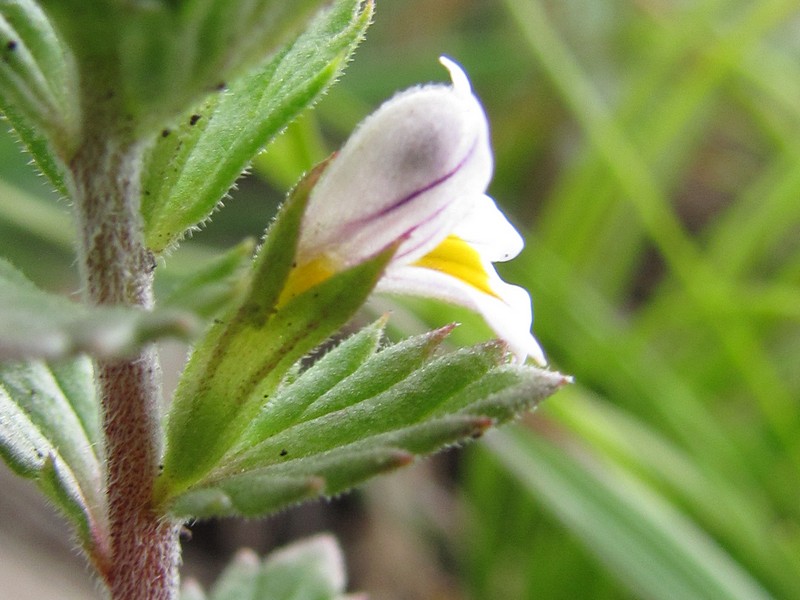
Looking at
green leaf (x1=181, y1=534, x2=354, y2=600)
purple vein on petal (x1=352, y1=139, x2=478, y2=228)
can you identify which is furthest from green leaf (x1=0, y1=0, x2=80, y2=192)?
green leaf (x1=181, y1=534, x2=354, y2=600)

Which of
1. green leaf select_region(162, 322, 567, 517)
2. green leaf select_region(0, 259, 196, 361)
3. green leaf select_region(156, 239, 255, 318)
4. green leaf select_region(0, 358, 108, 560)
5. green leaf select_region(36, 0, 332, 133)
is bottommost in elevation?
green leaf select_region(0, 358, 108, 560)

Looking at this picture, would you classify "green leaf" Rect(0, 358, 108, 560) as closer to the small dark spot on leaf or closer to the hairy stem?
the hairy stem

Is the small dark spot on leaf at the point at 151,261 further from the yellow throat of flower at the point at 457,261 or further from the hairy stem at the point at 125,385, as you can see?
the yellow throat of flower at the point at 457,261

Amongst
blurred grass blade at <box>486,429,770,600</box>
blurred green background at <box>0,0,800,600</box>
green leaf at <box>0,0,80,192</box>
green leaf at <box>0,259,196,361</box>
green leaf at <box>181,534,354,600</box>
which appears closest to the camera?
green leaf at <box>0,259,196,361</box>

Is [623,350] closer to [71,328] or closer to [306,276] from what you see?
[306,276]

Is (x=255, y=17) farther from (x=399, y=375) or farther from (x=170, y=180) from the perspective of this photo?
(x=399, y=375)

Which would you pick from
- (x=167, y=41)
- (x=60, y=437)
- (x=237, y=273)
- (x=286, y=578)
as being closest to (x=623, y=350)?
(x=286, y=578)
